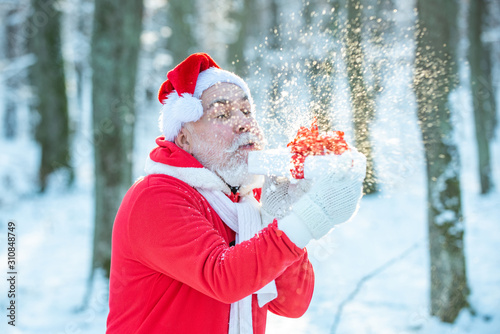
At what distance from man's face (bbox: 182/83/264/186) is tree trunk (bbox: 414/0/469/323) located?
3.05m

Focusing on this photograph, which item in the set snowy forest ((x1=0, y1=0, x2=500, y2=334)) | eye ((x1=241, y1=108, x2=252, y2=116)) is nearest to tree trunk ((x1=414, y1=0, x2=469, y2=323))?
snowy forest ((x1=0, y1=0, x2=500, y2=334))

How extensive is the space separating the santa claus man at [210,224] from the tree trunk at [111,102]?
10.6 ft

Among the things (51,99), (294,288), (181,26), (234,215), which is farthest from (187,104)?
(51,99)

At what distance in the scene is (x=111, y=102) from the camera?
5.29 metres

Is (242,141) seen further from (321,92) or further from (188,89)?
(321,92)

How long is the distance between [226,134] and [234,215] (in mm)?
375

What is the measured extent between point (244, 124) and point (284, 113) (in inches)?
16.0

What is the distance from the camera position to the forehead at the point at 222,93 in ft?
6.70

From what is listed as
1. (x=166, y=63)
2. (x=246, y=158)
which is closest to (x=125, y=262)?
(x=246, y=158)

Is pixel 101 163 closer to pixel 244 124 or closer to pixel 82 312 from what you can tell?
pixel 82 312

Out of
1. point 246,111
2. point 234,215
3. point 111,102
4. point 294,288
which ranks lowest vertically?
point 294,288

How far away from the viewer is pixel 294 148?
5.97 ft

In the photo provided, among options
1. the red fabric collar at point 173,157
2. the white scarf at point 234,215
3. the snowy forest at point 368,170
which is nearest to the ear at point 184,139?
the red fabric collar at point 173,157

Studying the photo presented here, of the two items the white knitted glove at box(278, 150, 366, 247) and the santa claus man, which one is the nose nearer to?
the santa claus man
